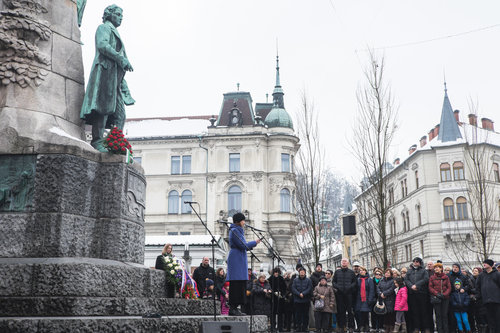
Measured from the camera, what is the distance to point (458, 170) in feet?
151

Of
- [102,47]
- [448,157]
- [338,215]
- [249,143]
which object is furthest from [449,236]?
[102,47]

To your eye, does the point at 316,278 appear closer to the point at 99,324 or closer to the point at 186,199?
the point at 99,324

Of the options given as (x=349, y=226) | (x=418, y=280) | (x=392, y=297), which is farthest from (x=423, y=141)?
(x=418, y=280)

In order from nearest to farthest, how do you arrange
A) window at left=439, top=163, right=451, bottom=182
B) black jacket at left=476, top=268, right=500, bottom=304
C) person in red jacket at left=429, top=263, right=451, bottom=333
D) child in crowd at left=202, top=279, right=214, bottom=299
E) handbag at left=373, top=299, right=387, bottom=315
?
1. black jacket at left=476, top=268, right=500, bottom=304
2. child in crowd at left=202, top=279, right=214, bottom=299
3. person in red jacket at left=429, top=263, right=451, bottom=333
4. handbag at left=373, top=299, right=387, bottom=315
5. window at left=439, top=163, right=451, bottom=182

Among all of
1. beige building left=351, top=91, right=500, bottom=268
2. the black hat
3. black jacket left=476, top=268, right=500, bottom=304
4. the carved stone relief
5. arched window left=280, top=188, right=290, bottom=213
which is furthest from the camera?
arched window left=280, top=188, right=290, bottom=213

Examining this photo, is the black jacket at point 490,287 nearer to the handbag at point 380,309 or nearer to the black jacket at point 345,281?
the handbag at point 380,309

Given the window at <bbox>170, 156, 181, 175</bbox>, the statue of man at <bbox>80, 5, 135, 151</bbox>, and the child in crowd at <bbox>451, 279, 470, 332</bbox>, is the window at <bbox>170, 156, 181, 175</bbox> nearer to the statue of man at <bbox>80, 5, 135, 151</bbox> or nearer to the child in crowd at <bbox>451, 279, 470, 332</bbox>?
the child in crowd at <bbox>451, 279, 470, 332</bbox>

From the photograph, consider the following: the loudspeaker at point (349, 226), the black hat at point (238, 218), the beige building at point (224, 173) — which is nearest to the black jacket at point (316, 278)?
the loudspeaker at point (349, 226)

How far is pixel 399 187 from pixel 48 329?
2094 inches

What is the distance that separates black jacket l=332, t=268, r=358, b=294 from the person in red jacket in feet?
6.85

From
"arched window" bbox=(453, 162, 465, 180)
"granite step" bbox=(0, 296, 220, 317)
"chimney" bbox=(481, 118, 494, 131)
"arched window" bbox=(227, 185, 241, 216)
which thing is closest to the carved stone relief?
"granite step" bbox=(0, 296, 220, 317)

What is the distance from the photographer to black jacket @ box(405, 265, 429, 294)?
12.1 metres

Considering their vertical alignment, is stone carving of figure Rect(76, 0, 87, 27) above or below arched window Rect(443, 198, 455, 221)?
below

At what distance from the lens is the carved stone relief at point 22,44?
25.5ft
